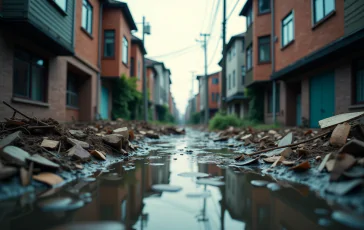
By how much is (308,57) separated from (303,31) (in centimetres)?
178

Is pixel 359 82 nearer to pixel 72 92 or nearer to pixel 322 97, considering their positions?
pixel 322 97

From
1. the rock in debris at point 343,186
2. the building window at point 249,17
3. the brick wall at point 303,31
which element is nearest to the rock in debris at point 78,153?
the rock in debris at point 343,186

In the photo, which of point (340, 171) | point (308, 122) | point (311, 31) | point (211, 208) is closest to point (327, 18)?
point (311, 31)

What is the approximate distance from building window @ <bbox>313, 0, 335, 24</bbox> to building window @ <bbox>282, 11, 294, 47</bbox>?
1837 mm

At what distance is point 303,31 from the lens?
9461mm

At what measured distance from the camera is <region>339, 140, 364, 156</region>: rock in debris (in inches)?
70.9

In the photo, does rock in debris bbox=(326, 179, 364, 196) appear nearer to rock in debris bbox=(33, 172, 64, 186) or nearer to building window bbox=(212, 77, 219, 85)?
rock in debris bbox=(33, 172, 64, 186)

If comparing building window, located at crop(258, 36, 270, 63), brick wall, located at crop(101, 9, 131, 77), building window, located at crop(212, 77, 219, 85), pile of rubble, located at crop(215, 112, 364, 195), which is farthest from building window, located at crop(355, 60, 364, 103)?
building window, located at crop(212, 77, 219, 85)

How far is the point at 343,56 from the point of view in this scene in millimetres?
7305

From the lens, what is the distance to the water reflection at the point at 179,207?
3.98 ft

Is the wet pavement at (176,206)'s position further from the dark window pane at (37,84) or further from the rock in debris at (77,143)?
the dark window pane at (37,84)

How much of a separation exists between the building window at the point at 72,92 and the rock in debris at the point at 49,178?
27.9 feet

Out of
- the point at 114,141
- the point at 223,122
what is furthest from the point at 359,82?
the point at 114,141

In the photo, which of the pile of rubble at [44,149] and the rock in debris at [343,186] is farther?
the pile of rubble at [44,149]
